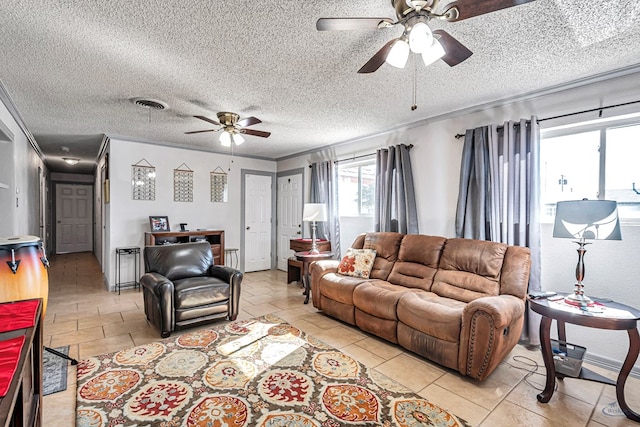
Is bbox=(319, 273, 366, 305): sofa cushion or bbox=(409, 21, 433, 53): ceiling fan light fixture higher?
bbox=(409, 21, 433, 53): ceiling fan light fixture

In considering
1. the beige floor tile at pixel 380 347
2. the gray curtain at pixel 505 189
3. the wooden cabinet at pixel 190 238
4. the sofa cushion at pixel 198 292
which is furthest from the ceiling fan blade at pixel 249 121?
the beige floor tile at pixel 380 347

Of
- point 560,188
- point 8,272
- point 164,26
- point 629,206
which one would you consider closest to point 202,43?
point 164,26

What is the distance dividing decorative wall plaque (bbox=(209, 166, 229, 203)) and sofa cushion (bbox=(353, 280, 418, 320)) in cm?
371

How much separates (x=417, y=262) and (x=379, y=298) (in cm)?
76

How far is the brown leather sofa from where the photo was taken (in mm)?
2342

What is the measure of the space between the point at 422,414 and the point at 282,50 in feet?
8.81

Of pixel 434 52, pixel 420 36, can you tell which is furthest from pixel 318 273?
pixel 420 36

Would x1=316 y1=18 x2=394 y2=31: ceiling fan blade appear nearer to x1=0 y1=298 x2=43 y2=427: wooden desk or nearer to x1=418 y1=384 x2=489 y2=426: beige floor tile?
x1=0 y1=298 x2=43 y2=427: wooden desk

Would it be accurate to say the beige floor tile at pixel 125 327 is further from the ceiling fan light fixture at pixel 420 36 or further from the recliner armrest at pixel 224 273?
the ceiling fan light fixture at pixel 420 36

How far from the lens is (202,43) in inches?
85.4

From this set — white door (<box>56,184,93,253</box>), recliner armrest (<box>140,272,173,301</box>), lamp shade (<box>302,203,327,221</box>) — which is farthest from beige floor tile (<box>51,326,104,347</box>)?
white door (<box>56,184,93,253</box>)

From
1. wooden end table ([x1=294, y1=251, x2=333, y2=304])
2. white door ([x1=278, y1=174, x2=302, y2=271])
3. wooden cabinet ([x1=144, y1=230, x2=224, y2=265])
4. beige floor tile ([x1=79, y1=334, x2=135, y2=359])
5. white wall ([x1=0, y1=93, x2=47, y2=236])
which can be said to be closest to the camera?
beige floor tile ([x1=79, y1=334, x2=135, y2=359])

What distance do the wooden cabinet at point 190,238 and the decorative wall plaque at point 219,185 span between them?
0.75m

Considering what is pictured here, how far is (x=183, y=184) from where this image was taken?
219 inches
